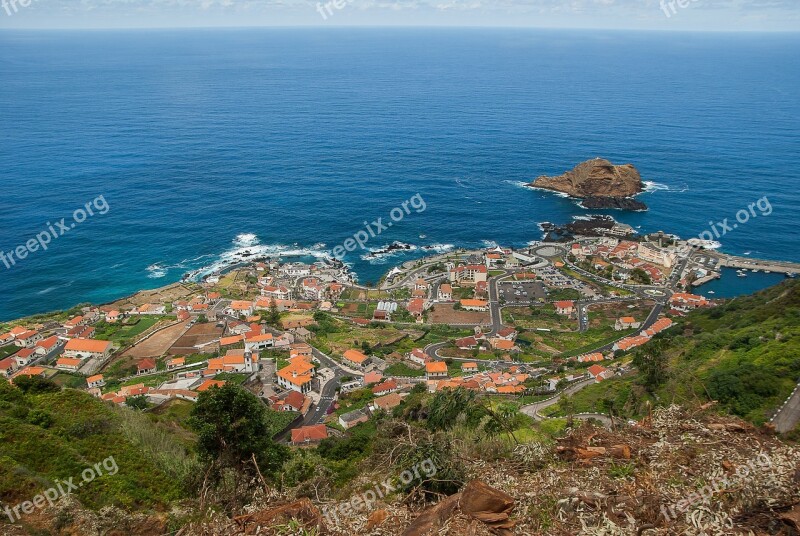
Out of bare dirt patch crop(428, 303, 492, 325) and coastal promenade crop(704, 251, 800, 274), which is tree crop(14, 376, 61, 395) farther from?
coastal promenade crop(704, 251, 800, 274)

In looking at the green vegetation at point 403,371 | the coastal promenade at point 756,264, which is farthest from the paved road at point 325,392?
the coastal promenade at point 756,264

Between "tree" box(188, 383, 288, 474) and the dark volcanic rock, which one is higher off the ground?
"tree" box(188, 383, 288, 474)

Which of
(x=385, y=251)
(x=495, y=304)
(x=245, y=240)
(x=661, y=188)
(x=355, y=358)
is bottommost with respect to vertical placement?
(x=495, y=304)

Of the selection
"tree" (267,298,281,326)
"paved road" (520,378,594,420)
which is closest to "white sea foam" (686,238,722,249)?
"paved road" (520,378,594,420)

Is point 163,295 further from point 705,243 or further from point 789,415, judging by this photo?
point 705,243

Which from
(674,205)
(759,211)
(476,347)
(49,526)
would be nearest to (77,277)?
(476,347)

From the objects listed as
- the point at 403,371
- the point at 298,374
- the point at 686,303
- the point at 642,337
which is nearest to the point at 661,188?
the point at 686,303
